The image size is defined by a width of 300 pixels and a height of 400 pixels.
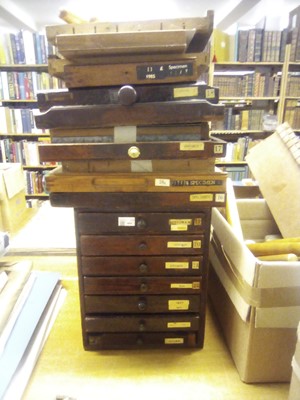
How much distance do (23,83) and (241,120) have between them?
6.61 feet

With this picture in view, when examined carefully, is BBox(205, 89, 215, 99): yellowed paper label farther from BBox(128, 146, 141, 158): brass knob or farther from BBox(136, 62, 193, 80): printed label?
BBox(128, 146, 141, 158): brass knob

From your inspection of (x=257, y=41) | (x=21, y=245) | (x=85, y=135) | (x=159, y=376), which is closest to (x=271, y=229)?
(x=159, y=376)

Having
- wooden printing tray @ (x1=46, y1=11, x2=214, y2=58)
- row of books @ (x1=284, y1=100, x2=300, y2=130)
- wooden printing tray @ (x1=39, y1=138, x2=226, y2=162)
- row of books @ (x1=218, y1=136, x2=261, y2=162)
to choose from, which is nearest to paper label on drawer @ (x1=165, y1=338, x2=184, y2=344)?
wooden printing tray @ (x1=39, y1=138, x2=226, y2=162)

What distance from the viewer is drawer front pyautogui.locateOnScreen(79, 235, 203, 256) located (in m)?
0.72

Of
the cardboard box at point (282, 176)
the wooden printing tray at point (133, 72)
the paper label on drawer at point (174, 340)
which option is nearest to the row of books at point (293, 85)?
the cardboard box at point (282, 176)

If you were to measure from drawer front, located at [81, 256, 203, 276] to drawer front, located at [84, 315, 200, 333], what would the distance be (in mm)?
127

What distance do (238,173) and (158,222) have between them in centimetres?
229

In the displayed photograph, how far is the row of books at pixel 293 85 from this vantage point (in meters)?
2.55

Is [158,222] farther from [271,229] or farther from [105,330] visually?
[271,229]

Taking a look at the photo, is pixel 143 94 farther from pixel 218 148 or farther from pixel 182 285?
pixel 182 285

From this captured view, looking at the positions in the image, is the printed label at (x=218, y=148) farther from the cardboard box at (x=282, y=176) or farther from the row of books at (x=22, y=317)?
the row of books at (x=22, y=317)

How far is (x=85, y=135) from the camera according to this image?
0.69 m

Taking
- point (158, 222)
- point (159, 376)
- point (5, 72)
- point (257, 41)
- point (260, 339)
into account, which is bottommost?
point (159, 376)

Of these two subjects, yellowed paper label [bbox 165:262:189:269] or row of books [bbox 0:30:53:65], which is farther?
row of books [bbox 0:30:53:65]
